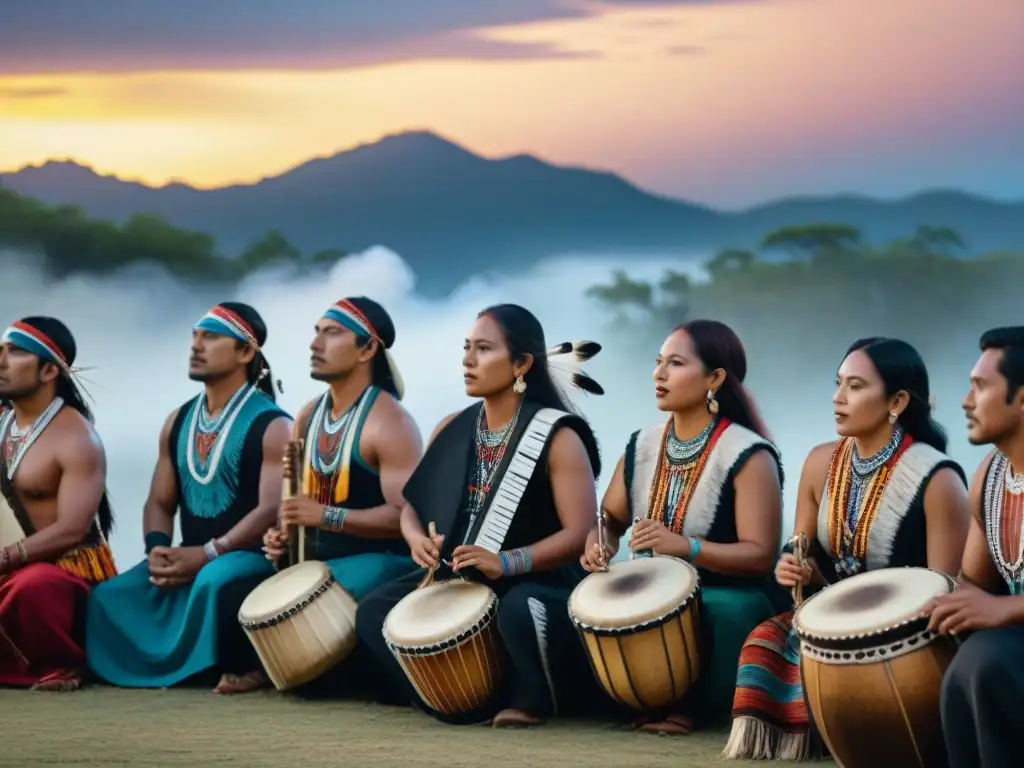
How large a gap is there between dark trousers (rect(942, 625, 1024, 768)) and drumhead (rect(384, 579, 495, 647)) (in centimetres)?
172

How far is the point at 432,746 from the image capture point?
5.15m

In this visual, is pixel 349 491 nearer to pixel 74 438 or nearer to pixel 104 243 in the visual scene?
pixel 74 438

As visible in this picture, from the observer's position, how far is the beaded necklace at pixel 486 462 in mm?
5832

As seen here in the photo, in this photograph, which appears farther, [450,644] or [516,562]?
[516,562]

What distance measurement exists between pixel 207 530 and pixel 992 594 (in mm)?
3260

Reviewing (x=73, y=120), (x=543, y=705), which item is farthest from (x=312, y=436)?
(x=73, y=120)

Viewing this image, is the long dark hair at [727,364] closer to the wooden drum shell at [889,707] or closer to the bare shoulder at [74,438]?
the wooden drum shell at [889,707]

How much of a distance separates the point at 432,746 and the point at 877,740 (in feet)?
4.53

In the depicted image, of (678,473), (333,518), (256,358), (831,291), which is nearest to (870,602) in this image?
(678,473)

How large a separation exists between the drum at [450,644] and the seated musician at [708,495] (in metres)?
0.38

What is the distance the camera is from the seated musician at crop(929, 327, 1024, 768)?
400cm

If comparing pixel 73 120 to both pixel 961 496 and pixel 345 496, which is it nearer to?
pixel 345 496

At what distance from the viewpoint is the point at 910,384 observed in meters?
5.07

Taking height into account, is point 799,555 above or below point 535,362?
below
